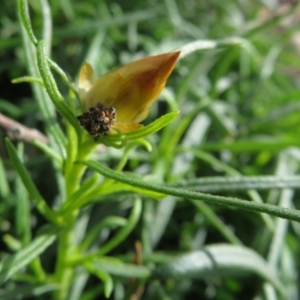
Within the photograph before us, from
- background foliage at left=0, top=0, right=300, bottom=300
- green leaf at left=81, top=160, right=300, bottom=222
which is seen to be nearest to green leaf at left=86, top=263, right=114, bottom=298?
background foliage at left=0, top=0, right=300, bottom=300

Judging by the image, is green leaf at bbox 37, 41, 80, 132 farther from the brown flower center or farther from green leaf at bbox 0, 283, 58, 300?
green leaf at bbox 0, 283, 58, 300


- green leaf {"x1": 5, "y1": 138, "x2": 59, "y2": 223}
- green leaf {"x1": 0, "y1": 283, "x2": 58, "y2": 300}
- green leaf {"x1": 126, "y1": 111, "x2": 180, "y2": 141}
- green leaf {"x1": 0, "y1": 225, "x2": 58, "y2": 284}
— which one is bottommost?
green leaf {"x1": 0, "y1": 283, "x2": 58, "y2": 300}

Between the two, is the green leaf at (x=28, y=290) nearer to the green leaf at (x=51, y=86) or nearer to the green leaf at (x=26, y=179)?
the green leaf at (x=26, y=179)

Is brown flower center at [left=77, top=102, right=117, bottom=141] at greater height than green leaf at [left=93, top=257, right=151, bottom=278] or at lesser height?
greater

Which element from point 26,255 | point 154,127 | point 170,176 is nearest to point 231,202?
point 154,127

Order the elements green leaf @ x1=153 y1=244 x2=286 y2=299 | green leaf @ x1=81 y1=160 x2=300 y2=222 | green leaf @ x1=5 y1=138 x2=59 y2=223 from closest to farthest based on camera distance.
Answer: green leaf @ x1=81 y1=160 x2=300 y2=222, green leaf @ x1=5 y1=138 x2=59 y2=223, green leaf @ x1=153 y1=244 x2=286 y2=299

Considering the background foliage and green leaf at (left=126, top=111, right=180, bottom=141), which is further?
the background foliage

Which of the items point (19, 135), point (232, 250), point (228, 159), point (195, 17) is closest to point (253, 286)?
point (232, 250)

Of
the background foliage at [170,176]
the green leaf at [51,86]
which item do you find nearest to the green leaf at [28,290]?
the background foliage at [170,176]
